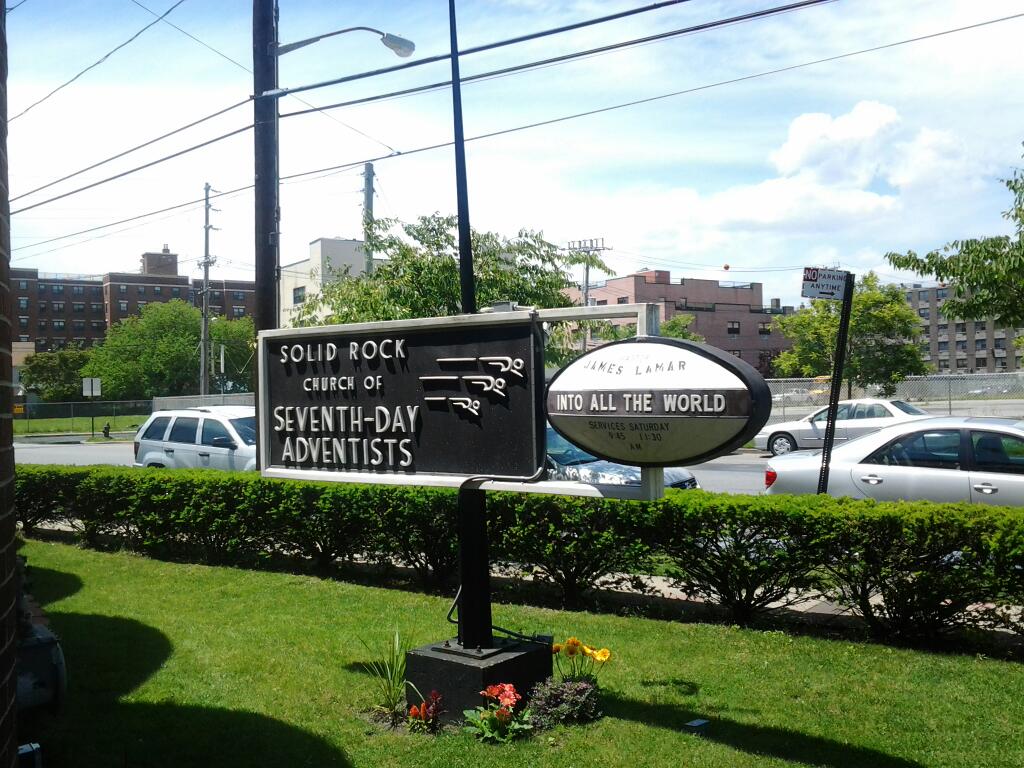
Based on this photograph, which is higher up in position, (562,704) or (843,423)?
(843,423)

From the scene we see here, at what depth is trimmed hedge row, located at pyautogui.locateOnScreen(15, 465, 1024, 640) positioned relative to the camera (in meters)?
6.83

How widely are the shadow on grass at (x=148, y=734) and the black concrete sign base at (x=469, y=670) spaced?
0.64 metres

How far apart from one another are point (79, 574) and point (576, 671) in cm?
649

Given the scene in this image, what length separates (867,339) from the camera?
128 ft

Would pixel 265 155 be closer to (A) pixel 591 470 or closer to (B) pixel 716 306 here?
(A) pixel 591 470

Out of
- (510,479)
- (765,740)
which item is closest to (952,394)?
(765,740)

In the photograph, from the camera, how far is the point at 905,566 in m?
6.94

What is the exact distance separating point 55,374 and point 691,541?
91745 mm

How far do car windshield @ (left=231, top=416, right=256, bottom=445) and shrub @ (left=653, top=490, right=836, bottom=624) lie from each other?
9.77 meters

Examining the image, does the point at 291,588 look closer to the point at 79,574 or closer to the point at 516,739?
the point at 79,574

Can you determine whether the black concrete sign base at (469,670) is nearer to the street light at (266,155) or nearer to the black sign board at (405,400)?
the black sign board at (405,400)

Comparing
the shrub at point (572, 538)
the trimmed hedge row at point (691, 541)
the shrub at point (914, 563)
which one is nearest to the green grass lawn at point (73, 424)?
the trimmed hedge row at point (691, 541)

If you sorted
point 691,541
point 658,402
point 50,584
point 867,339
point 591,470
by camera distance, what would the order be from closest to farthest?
point 658,402 → point 691,541 → point 50,584 → point 591,470 → point 867,339

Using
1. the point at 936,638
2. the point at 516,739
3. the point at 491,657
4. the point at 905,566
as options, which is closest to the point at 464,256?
the point at 491,657
